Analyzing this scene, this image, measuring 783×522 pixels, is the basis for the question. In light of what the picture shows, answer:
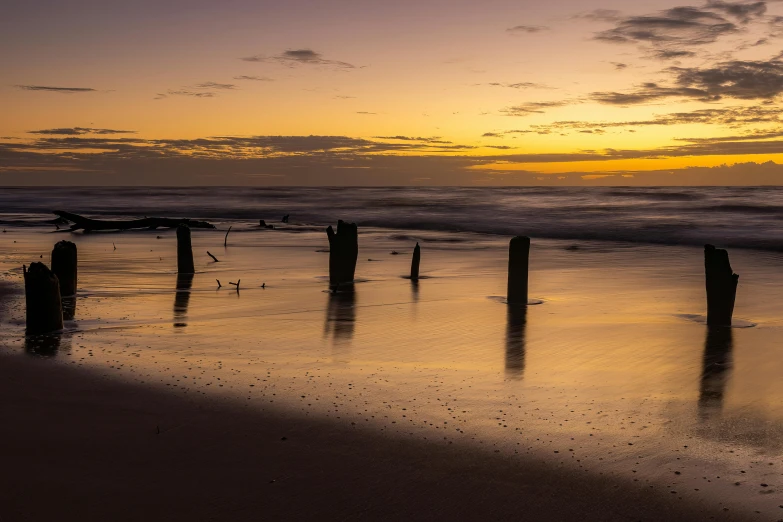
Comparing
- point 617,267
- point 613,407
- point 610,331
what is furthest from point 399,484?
point 617,267

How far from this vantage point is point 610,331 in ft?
38.0

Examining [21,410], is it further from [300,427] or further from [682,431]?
[682,431]

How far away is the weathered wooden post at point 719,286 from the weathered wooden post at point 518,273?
3215 millimetres

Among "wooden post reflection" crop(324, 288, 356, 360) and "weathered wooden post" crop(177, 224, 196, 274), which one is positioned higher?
"weathered wooden post" crop(177, 224, 196, 274)

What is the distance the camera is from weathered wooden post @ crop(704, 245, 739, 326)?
11836 millimetres

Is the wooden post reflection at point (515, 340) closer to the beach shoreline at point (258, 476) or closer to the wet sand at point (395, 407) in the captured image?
the wet sand at point (395, 407)

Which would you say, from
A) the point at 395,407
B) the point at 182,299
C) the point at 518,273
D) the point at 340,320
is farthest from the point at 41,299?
the point at 518,273

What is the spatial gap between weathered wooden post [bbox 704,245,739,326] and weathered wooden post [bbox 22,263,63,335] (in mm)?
9488

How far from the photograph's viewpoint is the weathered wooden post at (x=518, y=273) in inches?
548

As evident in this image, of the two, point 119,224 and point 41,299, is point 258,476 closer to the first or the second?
point 41,299

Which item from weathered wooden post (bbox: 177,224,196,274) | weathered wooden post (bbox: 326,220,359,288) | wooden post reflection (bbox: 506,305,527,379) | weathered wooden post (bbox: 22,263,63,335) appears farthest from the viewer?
weathered wooden post (bbox: 177,224,196,274)

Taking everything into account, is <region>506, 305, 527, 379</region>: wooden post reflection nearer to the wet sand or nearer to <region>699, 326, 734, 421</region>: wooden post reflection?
the wet sand

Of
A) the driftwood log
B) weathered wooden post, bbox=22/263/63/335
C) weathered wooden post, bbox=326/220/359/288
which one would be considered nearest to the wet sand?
weathered wooden post, bbox=22/263/63/335

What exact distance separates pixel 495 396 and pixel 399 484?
2.51 meters
